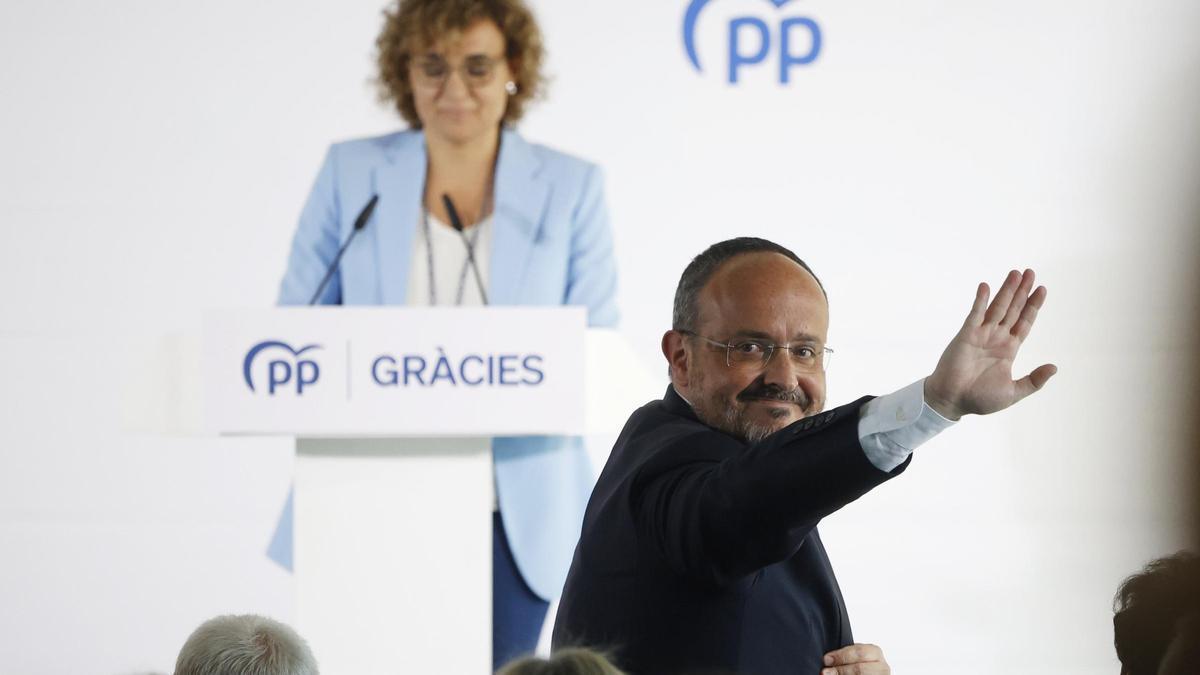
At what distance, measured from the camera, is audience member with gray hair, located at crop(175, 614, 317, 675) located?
1.82 m

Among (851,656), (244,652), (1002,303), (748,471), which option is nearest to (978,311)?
(1002,303)

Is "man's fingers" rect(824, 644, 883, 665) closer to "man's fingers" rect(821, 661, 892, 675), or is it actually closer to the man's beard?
"man's fingers" rect(821, 661, 892, 675)

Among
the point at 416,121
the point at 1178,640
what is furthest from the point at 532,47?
the point at 1178,640

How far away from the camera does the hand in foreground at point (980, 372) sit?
1592mm

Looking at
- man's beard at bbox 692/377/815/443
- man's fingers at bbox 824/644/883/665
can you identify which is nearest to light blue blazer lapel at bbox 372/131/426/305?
man's beard at bbox 692/377/815/443

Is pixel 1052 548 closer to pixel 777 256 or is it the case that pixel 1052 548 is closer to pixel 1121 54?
pixel 1121 54

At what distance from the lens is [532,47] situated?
486 cm

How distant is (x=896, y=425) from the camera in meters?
1.59

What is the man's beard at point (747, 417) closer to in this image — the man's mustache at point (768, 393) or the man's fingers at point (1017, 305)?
the man's mustache at point (768, 393)

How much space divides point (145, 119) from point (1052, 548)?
3.40 m

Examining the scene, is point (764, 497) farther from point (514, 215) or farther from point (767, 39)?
point (767, 39)

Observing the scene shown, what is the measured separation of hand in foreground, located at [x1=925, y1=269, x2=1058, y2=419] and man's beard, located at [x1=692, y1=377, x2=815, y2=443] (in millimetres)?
438

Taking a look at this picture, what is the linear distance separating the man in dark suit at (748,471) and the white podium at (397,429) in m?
1.68

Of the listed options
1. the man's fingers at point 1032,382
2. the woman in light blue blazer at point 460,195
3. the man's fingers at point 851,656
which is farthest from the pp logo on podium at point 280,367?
the man's fingers at point 1032,382
